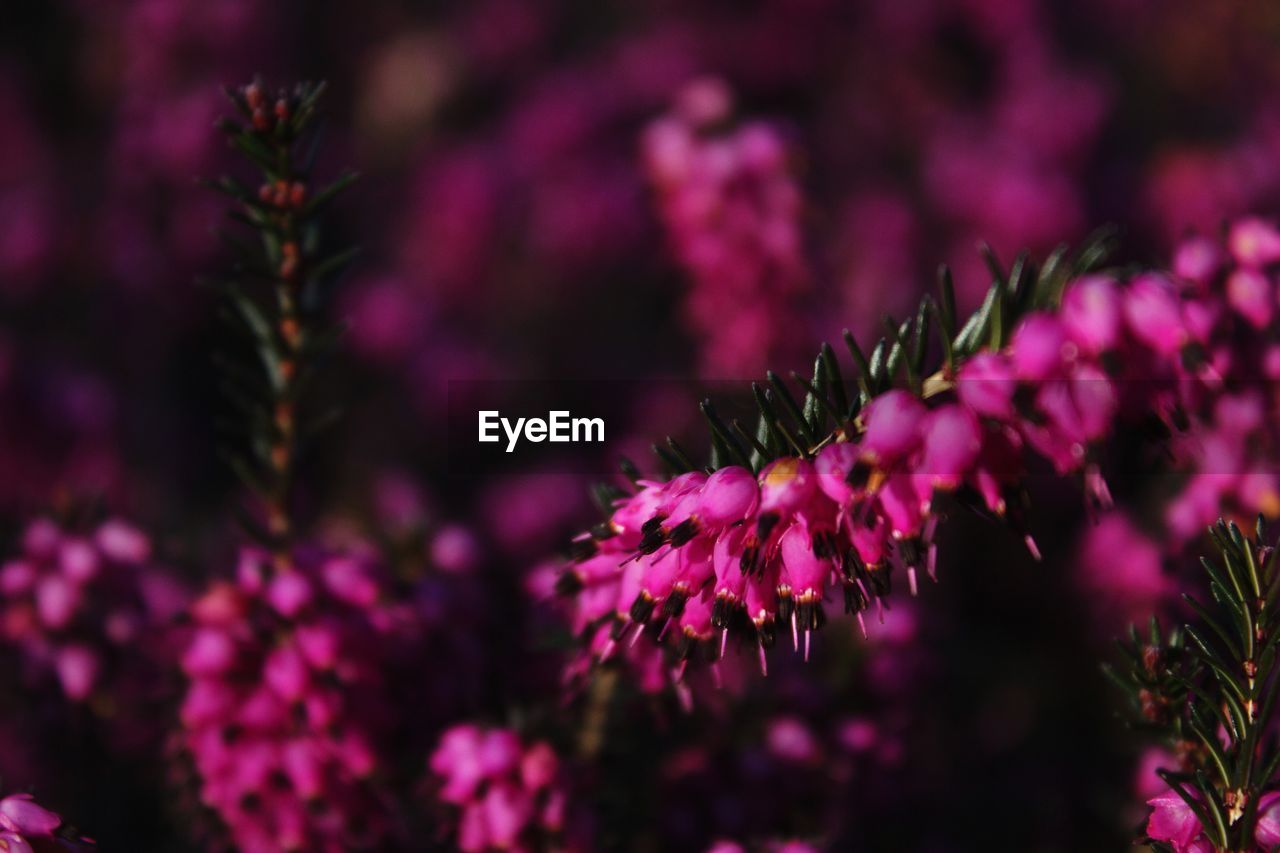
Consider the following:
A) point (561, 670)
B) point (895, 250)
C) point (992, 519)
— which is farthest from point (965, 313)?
point (992, 519)

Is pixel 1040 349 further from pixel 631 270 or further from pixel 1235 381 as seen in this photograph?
pixel 631 270

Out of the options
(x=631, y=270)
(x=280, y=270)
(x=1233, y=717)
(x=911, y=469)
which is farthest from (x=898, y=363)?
(x=631, y=270)

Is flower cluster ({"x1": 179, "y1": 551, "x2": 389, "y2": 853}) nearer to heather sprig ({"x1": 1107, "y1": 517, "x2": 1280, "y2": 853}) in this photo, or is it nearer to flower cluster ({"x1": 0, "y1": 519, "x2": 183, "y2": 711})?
flower cluster ({"x1": 0, "y1": 519, "x2": 183, "y2": 711})

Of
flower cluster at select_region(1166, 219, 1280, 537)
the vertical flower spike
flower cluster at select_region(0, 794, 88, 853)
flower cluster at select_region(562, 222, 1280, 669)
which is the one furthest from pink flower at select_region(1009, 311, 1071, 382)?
flower cluster at select_region(0, 794, 88, 853)

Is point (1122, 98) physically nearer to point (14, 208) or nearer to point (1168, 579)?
point (1168, 579)

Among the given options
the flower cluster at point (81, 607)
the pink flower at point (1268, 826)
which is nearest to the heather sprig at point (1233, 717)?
the pink flower at point (1268, 826)

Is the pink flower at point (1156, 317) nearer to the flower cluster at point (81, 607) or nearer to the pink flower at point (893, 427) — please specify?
the pink flower at point (893, 427)
